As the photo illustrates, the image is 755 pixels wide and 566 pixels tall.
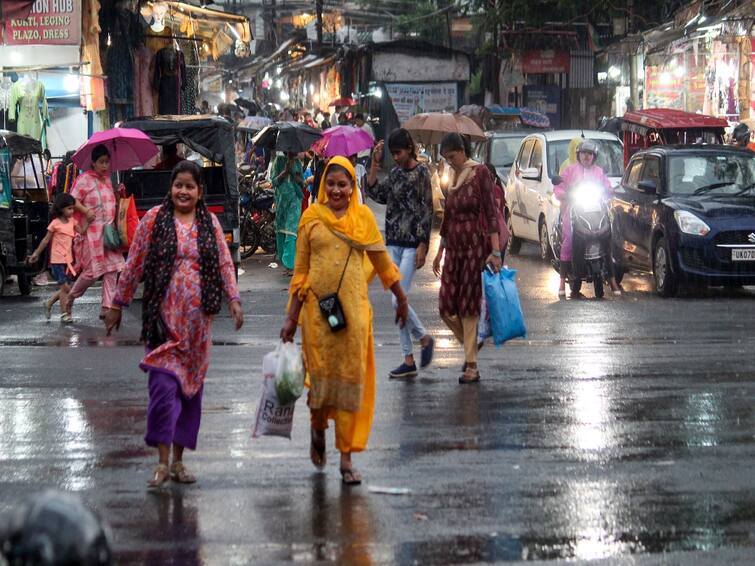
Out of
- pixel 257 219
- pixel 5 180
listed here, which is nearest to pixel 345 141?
pixel 257 219

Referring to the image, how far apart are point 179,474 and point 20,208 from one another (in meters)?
11.9

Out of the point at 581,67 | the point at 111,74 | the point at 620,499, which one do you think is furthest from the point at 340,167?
the point at 581,67

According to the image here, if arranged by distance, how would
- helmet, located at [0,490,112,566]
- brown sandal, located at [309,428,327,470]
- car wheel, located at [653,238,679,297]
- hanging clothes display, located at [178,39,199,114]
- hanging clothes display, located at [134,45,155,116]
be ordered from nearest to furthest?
helmet, located at [0,490,112,566] → brown sandal, located at [309,428,327,470] → car wheel, located at [653,238,679,297] → hanging clothes display, located at [134,45,155,116] → hanging clothes display, located at [178,39,199,114]

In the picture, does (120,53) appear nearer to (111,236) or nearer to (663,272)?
(111,236)

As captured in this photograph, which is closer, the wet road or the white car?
the wet road

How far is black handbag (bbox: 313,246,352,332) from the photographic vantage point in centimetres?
707

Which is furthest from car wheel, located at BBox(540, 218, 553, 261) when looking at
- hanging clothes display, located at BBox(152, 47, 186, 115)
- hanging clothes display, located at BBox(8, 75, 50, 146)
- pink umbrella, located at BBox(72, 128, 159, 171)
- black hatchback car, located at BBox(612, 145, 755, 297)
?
hanging clothes display, located at BBox(152, 47, 186, 115)

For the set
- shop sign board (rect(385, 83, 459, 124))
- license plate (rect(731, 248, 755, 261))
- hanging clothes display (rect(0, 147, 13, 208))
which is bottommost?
license plate (rect(731, 248, 755, 261))

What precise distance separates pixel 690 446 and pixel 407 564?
275 centimetres

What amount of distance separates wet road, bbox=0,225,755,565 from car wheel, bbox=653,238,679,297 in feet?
9.81

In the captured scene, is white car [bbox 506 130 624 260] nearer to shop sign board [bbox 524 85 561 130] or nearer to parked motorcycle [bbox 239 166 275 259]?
parked motorcycle [bbox 239 166 275 259]

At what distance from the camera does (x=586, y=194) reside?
16.1 m

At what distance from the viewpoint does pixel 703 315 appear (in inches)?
549

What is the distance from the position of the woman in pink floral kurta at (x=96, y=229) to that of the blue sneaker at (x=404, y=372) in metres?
4.75
